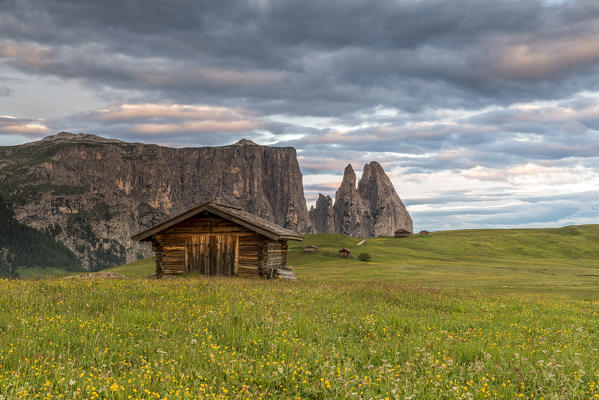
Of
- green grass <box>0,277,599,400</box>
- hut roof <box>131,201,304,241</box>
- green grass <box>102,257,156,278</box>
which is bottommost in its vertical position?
green grass <box>102,257,156,278</box>

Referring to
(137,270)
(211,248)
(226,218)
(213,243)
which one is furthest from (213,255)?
(137,270)

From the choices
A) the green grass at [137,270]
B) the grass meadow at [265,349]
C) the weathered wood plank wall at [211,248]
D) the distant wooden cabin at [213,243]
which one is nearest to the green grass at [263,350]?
the grass meadow at [265,349]

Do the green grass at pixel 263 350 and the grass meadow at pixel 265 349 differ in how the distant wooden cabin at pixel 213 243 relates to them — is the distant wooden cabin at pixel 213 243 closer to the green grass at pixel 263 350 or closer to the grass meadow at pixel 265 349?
the grass meadow at pixel 265 349

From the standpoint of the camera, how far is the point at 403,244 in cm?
12781

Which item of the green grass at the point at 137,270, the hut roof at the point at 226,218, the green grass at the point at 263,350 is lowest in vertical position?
the green grass at the point at 137,270

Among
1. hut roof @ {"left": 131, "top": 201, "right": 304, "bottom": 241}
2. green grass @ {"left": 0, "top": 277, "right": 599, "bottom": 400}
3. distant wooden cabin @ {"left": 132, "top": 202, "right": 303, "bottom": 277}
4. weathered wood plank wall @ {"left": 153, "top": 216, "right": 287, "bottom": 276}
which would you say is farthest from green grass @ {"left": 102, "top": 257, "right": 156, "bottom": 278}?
green grass @ {"left": 0, "top": 277, "right": 599, "bottom": 400}

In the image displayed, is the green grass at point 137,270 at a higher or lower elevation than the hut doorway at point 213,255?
lower

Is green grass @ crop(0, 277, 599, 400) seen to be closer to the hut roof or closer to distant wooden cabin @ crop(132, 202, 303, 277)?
the hut roof

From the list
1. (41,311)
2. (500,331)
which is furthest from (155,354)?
(500,331)

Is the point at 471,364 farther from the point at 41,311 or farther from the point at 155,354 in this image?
the point at 41,311

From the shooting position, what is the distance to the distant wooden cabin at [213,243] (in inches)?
1072

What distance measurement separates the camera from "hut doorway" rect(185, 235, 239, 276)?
27.6 m

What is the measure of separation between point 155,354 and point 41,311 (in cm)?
414

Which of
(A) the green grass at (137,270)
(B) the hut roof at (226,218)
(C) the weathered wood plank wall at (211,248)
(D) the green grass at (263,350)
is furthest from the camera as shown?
(A) the green grass at (137,270)
